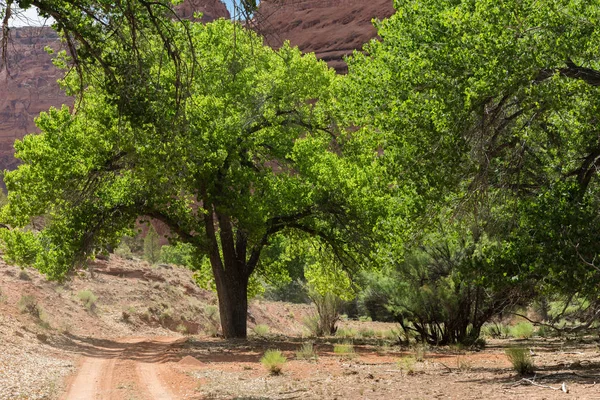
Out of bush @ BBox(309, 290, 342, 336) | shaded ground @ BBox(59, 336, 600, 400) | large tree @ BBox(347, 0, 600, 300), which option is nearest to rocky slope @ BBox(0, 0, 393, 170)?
bush @ BBox(309, 290, 342, 336)

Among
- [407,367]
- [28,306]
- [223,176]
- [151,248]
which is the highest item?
[151,248]

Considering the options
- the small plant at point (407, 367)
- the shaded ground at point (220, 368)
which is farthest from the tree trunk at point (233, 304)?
the small plant at point (407, 367)

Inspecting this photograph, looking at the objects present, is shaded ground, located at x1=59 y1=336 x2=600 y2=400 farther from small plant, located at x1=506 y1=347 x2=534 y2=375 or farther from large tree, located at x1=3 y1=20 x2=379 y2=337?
large tree, located at x1=3 y1=20 x2=379 y2=337

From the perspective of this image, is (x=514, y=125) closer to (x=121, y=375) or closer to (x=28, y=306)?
(x=121, y=375)

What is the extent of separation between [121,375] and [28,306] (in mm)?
11880

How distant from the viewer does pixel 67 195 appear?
17406mm

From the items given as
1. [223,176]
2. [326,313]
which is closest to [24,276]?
[326,313]

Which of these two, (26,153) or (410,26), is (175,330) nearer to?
(26,153)

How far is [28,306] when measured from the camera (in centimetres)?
2328

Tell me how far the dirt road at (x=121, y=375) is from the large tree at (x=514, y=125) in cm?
563

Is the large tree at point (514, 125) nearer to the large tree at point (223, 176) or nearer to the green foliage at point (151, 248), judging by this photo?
the large tree at point (223, 176)

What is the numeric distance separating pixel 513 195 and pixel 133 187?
423 inches

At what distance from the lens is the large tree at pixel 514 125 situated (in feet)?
Result: 30.3

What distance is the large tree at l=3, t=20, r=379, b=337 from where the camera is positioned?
17.6 meters
